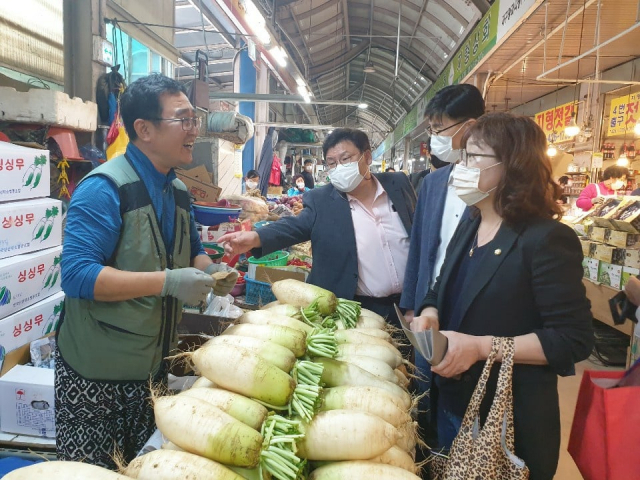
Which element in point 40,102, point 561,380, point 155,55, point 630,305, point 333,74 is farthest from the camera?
point 333,74

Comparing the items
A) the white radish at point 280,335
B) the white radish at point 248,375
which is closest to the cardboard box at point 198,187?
the white radish at point 280,335

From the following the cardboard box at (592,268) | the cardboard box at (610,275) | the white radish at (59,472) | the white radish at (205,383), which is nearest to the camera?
the white radish at (59,472)

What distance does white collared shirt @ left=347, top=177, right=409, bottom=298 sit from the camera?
8.57 feet

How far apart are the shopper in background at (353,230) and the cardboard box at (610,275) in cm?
345

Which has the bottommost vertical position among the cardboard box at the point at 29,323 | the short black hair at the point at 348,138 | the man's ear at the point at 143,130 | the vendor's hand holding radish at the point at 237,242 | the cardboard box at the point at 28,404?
the cardboard box at the point at 28,404

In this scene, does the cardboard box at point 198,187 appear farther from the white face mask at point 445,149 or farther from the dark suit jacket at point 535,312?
the dark suit jacket at point 535,312

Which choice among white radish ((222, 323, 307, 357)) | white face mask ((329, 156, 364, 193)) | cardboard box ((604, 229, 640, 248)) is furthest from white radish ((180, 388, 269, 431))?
cardboard box ((604, 229, 640, 248))

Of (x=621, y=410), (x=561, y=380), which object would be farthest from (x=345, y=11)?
(x=621, y=410)

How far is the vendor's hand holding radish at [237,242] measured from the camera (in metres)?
2.40

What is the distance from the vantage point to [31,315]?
3.16 metres

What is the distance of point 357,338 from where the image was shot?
187 cm

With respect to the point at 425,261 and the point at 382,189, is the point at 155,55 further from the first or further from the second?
the point at 425,261

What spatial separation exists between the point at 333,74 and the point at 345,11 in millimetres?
5705

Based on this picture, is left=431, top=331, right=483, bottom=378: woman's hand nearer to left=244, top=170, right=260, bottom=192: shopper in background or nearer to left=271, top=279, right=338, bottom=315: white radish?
left=271, top=279, right=338, bottom=315: white radish
